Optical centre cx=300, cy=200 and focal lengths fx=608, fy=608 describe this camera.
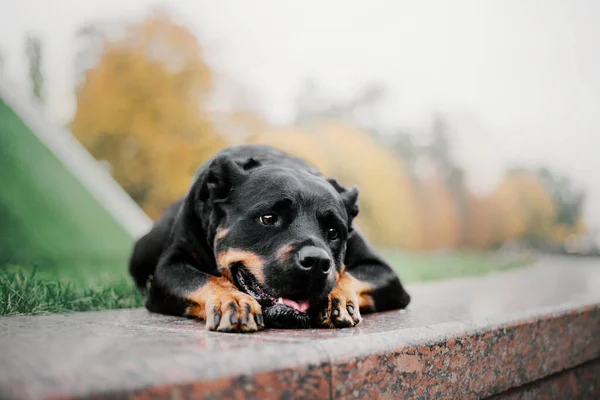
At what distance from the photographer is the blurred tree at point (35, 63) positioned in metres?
11.4

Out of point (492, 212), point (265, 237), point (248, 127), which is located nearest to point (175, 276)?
point (265, 237)

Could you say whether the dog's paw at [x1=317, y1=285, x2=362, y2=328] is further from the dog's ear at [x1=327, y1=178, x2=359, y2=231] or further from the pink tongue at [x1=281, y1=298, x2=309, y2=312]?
the dog's ear at [x1=327, y1=178, x2=359, y2=231]

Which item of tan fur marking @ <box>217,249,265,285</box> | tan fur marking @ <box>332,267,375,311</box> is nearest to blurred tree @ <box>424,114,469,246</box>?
tan fur marking @ <box>332,267,375,311</box>

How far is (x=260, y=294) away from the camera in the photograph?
9.49 ft

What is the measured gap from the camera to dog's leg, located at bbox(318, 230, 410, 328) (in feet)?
11.2

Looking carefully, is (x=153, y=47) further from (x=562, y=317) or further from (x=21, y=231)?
(x=562, y=317)

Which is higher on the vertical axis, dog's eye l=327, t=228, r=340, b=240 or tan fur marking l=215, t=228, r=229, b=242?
tan fur marking l=215, t=228, r=229, b=242

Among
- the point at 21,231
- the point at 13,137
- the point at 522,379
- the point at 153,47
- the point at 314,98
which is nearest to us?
the point at 522,379

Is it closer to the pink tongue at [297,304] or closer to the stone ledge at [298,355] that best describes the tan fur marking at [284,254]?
the pink tongue at [297,304]

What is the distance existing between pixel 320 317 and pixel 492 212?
18852 millimetres

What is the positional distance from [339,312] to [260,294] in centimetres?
38

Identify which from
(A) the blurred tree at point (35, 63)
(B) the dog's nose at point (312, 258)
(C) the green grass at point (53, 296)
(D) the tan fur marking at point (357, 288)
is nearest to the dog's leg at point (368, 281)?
(D) the tan fur marking at point (357, 288)

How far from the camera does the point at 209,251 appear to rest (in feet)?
11.7

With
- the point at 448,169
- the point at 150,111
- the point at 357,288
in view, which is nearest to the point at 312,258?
the point at 357,288
